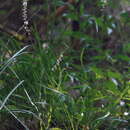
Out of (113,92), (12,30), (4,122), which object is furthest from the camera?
(12,30)

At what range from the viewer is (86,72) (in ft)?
5.69

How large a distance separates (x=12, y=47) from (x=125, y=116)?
23.7 inches

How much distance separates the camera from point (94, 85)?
1700 mm

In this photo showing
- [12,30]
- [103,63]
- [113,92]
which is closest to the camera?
[113,92]

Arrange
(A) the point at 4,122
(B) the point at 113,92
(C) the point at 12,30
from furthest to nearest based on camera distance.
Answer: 1. (C) the point at 12,30
2. (B) the point at 113,92
3. (A) the point at 4,122

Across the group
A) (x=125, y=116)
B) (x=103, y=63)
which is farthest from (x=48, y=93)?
(x=103, y=63)

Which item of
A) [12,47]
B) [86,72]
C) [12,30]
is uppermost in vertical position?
[12,47]

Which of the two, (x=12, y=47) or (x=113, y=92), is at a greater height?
(x=12, y=47)

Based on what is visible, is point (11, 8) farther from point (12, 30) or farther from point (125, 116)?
point (125, 116)

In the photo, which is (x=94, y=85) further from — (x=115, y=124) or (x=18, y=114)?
(x=18, y=114)

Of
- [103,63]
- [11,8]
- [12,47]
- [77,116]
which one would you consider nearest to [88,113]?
[77,116]

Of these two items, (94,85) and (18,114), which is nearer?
(18,114)

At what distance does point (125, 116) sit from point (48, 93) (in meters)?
0.37

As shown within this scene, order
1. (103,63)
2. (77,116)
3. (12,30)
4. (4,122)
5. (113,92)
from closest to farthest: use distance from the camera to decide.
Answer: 1. (77,116)
2. (4,122)
3. (113,92)
4. (103,63)
5. (12,30)
